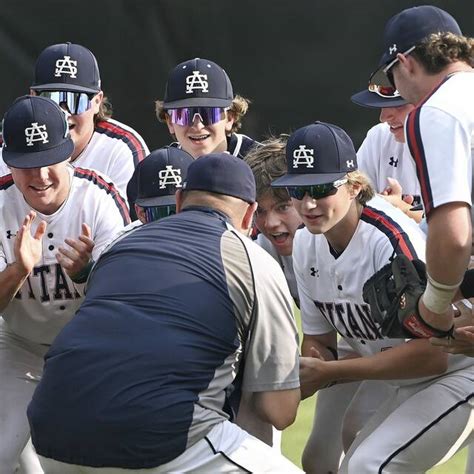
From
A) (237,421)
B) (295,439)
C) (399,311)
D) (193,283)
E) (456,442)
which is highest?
(193,283)

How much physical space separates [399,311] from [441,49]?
0.97m

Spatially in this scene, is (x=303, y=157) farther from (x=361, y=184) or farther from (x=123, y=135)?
(x=123, y=135)

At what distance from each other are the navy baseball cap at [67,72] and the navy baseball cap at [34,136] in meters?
1.10

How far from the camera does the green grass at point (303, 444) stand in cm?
617

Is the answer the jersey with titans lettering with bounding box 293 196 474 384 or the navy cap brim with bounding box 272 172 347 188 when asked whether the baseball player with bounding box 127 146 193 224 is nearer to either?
the navy cap brim with bounding box 272 172 347 188

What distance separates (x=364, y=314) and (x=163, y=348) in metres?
1.44

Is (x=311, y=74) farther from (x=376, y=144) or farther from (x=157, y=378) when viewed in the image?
(x=157, y=378)

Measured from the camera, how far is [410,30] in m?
4.34

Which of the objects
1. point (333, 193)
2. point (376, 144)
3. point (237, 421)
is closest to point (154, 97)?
point (376, 144)

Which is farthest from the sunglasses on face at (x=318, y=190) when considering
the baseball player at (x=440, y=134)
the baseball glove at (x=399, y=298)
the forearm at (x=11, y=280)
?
the forearm at (x=11, y=280)

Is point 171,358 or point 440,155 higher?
point 440,155

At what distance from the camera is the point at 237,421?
4305 millimetres

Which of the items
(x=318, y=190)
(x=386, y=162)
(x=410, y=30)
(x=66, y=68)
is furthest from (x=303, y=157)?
(x=66, y=68)

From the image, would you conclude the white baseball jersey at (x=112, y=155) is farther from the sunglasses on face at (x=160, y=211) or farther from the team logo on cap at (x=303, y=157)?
the team logo on cap at (x=303, y=157)
